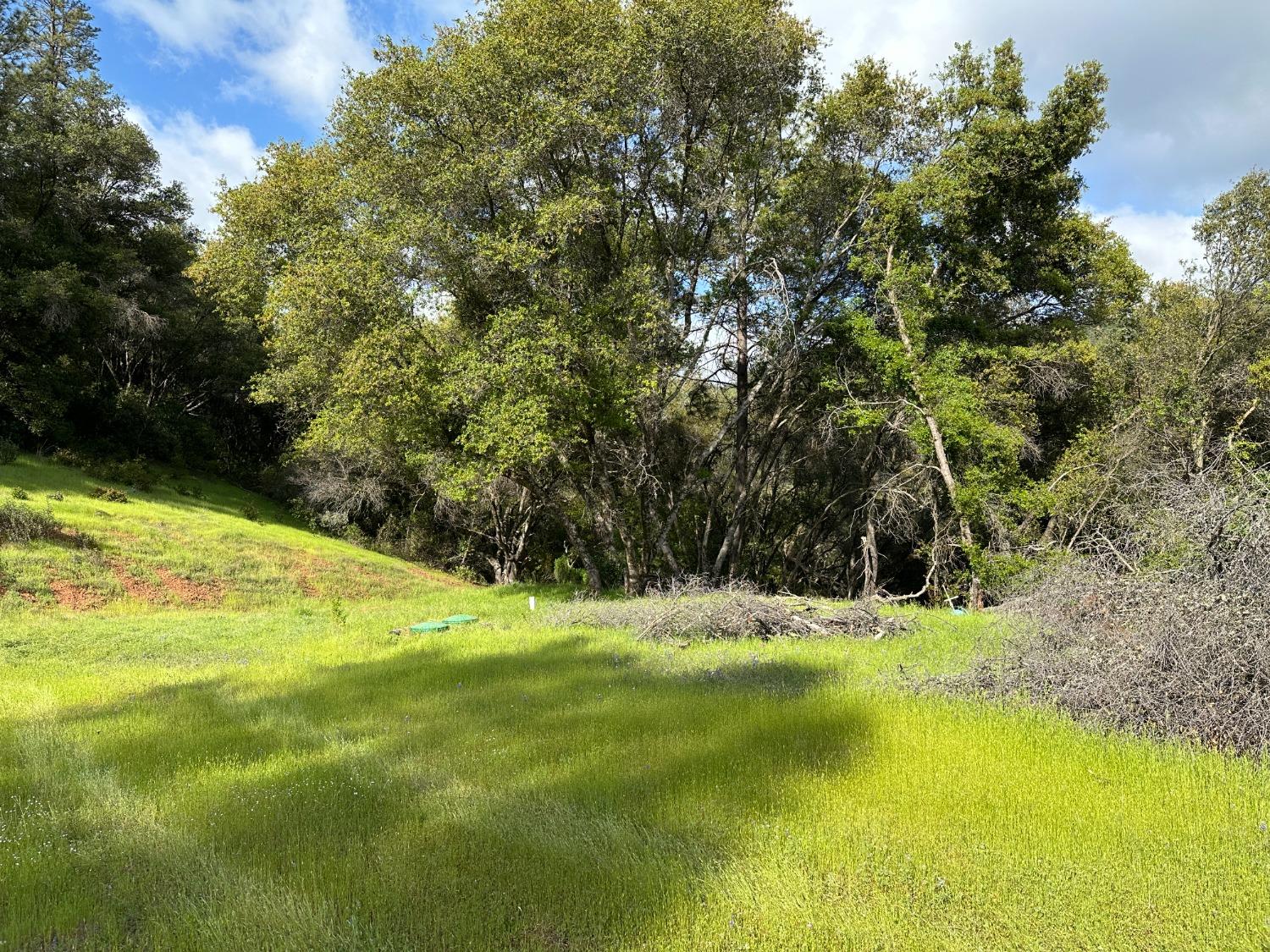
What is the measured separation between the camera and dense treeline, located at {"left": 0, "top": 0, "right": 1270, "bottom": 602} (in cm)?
1447

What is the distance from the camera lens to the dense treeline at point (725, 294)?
14.5m

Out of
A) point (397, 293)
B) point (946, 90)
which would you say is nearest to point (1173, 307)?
point (946, 90)

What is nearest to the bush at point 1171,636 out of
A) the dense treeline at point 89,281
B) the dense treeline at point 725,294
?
the dense treeline at point 725,294

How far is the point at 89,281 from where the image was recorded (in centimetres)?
2403

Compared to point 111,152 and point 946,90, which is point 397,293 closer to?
point 946,90

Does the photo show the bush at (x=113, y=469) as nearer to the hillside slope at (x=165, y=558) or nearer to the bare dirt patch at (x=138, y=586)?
the hillside slope at (x=165, y=558)

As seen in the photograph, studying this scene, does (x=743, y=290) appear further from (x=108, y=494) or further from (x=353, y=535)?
Answer: (x=108, y=494)

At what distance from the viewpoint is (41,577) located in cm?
1451

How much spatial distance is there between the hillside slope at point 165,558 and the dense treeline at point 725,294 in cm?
391

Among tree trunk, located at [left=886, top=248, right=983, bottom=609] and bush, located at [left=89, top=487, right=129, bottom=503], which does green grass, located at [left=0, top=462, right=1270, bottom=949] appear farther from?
bush, located at [left=89, top=487, right=129, bottom=503]

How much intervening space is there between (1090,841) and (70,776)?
7138 millimetres

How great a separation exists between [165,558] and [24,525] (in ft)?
9.43

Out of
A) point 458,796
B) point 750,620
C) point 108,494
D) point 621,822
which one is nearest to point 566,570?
point 108,494

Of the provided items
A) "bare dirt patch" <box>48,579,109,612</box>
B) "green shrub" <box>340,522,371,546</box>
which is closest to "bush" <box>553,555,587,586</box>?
"green shrub" <box>340,522,371,546</box>
